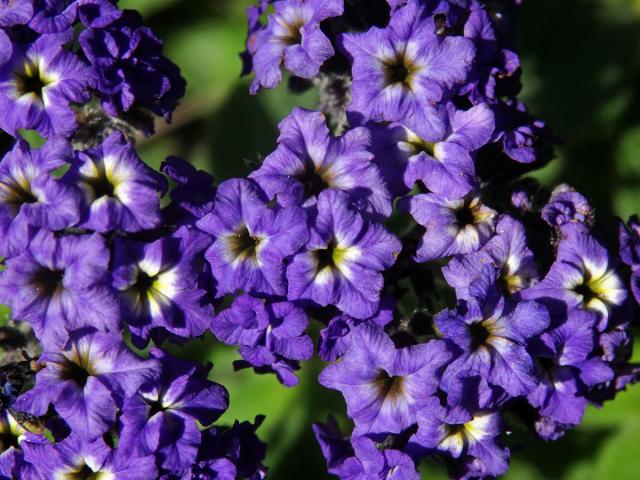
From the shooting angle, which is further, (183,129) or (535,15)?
(183,129)

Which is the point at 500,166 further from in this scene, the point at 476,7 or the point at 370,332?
the point at 370,332

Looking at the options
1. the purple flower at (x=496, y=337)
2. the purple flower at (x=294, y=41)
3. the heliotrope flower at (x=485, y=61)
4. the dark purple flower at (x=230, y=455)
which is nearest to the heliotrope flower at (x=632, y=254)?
the purple flower at (x=496, y=337)

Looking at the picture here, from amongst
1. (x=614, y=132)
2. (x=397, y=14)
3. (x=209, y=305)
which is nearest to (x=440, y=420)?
(x=209, y=305)

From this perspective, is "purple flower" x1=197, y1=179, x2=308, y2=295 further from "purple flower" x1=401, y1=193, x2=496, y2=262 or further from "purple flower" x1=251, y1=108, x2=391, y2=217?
"purple flower" x1=401, y1=193, x2=496, y2=262

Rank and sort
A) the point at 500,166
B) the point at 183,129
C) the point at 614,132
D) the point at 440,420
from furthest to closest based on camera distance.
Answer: the point at 183,129, the point at 614,132, the point at 500,166, the point at 440,420

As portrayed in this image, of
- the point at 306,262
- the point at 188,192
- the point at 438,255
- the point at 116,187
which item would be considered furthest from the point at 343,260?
the point at 116,187

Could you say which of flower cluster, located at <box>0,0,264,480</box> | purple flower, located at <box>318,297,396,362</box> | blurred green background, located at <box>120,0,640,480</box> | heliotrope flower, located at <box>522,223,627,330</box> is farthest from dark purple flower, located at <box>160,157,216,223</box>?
blurred green background, located at <box>120,0,640,480</box>
